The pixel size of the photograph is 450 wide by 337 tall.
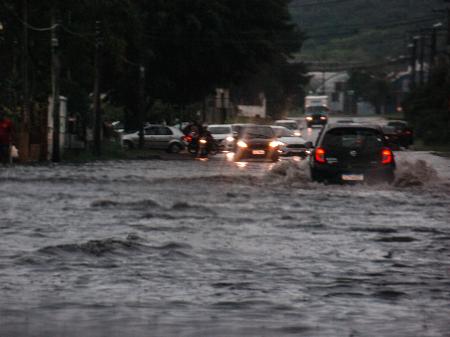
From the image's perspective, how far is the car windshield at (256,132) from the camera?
51906 mm

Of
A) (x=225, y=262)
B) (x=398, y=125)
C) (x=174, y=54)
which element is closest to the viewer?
(x=225, y=262)

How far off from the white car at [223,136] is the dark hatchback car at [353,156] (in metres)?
31.0

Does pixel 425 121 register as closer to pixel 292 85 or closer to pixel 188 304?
pixel 292 85

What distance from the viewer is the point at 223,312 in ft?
37.4

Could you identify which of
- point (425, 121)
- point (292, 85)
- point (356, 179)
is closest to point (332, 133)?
point (356, 179)

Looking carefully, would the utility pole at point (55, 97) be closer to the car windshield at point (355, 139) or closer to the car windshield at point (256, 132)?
the car windshield at point (256, 132)

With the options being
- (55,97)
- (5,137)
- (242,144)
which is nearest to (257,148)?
(242,144)

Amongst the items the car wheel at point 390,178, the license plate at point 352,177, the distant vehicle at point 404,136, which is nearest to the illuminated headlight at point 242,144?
the car wheel at point 390,178

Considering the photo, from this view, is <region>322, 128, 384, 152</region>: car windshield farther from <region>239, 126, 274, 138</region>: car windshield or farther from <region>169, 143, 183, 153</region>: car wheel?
<region>169, 143, 183, 153</region>: car wheel

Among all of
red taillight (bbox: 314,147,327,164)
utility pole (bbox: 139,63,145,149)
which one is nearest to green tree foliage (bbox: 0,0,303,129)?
utility pole (bbox: 139,63,145,149)

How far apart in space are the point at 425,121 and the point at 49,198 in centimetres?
6622

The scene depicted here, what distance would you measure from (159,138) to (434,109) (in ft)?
104

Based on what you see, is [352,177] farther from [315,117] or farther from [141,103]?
[315,117]

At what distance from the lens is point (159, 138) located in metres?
69.2
